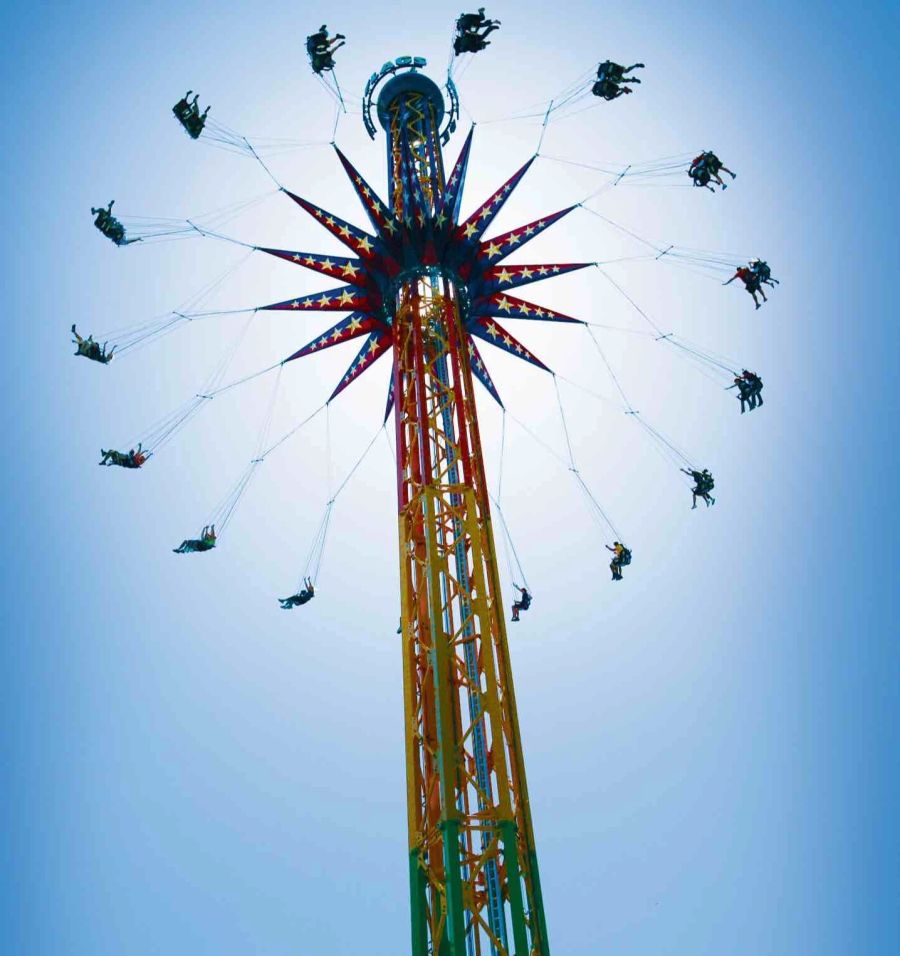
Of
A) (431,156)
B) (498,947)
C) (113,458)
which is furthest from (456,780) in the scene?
(431,156)

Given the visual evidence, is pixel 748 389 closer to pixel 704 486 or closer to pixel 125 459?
pixel 704 486

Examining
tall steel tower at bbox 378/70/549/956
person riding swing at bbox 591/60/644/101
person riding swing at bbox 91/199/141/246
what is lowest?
tall steel tower at bbox 378/70/549/956

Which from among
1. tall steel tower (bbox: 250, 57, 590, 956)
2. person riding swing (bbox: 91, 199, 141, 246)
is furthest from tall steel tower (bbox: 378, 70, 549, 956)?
person riding swing (bbox: 91, 199, 141, 246)

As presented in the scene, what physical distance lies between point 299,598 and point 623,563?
7.35m

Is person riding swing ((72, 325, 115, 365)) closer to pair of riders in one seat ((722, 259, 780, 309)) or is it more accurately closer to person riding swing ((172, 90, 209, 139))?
person riding swing ((172, 90, 209, 139))

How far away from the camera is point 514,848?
559 inches

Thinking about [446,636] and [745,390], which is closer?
[446,636]

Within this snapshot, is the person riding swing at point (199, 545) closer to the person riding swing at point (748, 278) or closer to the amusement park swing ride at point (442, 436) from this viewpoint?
the amusement park swing ride at point (442, 436)

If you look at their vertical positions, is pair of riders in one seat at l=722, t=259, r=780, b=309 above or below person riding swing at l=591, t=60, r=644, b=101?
below

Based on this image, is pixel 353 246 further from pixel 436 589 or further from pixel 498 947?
A: pixel 498 947

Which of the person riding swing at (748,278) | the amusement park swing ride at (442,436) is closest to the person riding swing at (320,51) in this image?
the amusement park swing ride at (442,436)

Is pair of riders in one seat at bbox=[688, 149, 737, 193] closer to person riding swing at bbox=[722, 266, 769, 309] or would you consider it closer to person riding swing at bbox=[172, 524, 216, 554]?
person riding swing at bbox=[722, 266, 769, 309]

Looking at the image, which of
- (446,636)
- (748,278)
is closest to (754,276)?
(748,278)

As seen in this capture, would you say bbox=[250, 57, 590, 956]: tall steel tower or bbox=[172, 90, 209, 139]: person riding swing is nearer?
bbox=[250, 57, 590, 956]: tall steel tower
